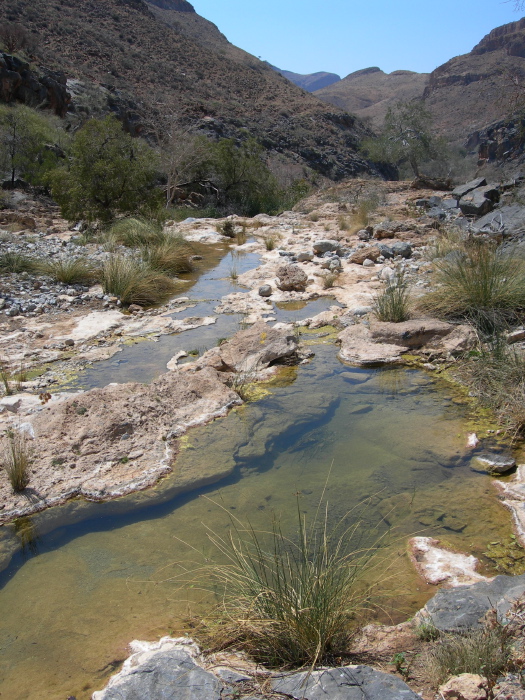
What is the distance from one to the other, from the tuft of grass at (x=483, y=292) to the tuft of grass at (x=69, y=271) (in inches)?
→ 211

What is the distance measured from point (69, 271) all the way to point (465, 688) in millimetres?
7764

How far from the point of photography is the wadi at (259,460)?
1.90 metres

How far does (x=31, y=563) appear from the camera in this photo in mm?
2678

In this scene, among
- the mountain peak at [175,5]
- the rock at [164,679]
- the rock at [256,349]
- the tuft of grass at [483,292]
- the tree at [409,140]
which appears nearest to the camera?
the rock at [164,679]

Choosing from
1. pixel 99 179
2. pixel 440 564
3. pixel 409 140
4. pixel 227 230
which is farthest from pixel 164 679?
pixel 409 140

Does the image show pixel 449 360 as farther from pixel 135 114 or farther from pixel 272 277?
pixel 135 114

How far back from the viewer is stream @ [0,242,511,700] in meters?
2.23

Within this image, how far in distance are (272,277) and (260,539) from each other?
6.59m

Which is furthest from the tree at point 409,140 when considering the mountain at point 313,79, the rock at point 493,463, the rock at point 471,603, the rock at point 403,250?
the mountain at point 313,79

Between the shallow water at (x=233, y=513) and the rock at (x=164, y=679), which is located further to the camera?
the shallow water at (x=233, y=513)

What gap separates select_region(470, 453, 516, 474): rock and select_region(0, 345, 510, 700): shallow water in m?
0.08

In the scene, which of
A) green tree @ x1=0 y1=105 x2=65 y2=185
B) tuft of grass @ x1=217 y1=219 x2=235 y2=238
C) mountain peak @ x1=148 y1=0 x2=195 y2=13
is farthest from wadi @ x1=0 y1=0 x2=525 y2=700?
mountain peak @ x1=148 y1=0 x2=195 y2=13

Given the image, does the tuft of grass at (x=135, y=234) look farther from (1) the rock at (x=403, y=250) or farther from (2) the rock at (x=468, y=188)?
(2) the rock at (x=468, y=188)

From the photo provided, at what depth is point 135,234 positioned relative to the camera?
1045 centimetres
